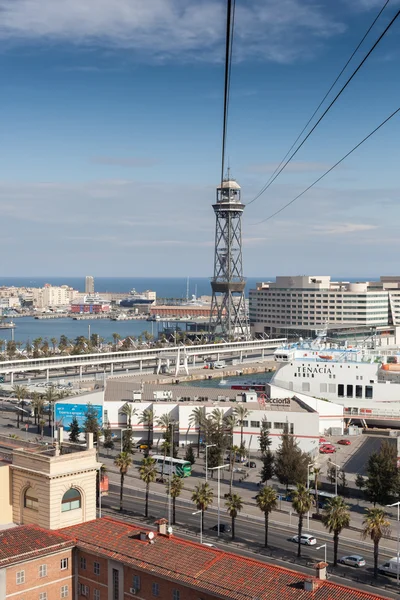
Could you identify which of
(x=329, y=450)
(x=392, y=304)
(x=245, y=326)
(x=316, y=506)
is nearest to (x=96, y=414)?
(x=329, y=450)

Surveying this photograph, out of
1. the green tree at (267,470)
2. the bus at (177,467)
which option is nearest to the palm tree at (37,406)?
the bus at (177,467)

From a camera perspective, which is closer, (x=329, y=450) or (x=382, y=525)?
(x=382, y=525)

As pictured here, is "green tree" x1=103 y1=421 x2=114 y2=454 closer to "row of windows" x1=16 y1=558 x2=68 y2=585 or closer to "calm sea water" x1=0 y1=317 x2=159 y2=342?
"row of windows" x1=16 y1=558 x2=68 y2=585

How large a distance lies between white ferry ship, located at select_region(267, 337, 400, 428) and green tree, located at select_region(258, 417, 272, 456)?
753cm

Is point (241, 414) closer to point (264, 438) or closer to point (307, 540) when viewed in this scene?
point (264, 438)

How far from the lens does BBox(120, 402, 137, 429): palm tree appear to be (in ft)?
140

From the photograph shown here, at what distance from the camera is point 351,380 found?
4706 centimetres

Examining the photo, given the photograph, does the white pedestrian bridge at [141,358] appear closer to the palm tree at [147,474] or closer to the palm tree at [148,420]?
the palm tree at [148,420]

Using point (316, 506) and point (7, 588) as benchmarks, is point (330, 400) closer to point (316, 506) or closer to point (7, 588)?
point (316, 506)

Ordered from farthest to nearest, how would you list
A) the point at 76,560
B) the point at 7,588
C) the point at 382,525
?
the point at 382,525
the point at 76,560
the point at 7,588

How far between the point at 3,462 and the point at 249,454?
70.2ft

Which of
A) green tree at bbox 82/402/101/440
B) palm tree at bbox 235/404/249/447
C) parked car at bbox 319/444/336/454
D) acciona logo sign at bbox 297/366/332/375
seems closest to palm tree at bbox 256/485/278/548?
palm tree at bbox 235/404/249/447

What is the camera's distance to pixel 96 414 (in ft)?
141

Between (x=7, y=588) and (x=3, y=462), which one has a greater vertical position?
(x=3, y=462)
